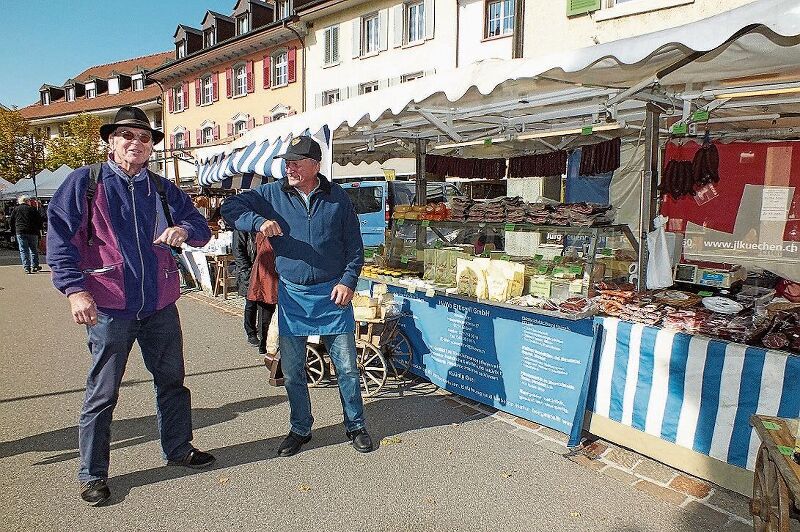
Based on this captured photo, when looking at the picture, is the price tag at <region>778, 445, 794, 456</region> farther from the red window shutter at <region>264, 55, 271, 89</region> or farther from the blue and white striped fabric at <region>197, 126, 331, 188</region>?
the red window shutter at <region>264, 55, 271, 89</region>

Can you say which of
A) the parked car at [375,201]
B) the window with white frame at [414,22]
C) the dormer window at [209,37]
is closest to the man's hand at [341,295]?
the parked car at [375,201]

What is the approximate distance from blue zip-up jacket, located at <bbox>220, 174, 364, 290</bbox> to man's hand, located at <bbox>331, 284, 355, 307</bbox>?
0.12 ft

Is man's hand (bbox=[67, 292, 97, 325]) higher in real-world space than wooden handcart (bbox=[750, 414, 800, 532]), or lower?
higher

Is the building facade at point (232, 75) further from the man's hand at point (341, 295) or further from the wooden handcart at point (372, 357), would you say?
the man's hand at point (341, 295)

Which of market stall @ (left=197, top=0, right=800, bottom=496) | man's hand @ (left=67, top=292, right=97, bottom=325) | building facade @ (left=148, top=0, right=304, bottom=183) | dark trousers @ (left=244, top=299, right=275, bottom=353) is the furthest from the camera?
building facade @ (left=148, top=0, right=304, bottom=183)

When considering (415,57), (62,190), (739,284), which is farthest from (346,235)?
(415,57)

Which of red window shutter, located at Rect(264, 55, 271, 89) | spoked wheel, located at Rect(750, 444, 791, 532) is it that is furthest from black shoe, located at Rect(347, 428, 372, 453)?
red window shutter, located at Rect(264, 55, 271, 89)

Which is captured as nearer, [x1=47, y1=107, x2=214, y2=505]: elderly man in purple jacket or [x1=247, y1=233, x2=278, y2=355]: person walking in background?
[x1=47, y1=107, x2=214, y2=505]: elderly man in purple jacket

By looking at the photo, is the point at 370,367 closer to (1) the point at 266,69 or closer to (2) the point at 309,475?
(2) the point at 309,475

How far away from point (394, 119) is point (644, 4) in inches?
372

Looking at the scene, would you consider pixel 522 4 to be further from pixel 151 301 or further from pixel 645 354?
pixel 151 301

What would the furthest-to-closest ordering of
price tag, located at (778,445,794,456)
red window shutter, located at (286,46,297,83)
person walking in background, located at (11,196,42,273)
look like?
red window shutter, located at (286,46,297,83)
person walking in background, located at (11,196,42,273)
price tag, located at (778,445,794,456)

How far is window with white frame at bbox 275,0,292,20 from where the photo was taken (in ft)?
80.6

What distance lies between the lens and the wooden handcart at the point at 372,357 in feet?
16.2
